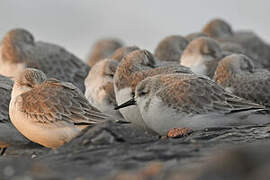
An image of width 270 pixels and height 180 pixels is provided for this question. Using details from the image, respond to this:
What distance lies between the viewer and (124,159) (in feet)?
24.6

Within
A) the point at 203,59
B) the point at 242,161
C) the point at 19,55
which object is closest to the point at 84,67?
the point at 19,55

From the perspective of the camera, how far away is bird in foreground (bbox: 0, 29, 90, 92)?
52.9ft

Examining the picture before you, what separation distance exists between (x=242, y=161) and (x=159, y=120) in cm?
504

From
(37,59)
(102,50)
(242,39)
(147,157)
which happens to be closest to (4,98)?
(37,59)

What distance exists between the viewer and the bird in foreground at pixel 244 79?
11.8 meters

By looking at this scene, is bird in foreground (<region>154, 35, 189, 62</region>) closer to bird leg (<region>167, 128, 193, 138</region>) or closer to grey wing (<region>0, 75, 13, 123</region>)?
grey wing (<region>0, 75, 13, 123</region>)

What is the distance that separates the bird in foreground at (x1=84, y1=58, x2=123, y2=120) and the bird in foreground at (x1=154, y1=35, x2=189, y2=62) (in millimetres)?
4986

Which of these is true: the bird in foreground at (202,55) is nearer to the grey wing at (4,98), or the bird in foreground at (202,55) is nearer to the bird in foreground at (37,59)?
the bird in foreground at (37,59)

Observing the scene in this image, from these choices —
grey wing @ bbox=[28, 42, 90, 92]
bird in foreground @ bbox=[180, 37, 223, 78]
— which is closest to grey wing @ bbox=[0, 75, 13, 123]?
grey wing @ bbox=[28, 42, 90, 92]

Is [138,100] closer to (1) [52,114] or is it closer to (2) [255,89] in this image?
(1) [52,114]

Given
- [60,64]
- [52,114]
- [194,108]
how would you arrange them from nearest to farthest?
1. [52,114]
2. [194,108]
3. [60,64]

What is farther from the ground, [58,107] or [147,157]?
[58,107]

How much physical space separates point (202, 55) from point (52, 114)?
6934 mm

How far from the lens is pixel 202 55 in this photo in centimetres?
1581
